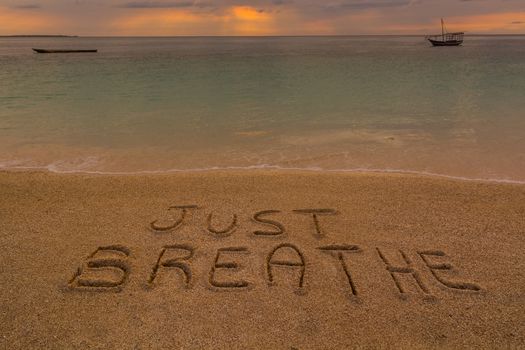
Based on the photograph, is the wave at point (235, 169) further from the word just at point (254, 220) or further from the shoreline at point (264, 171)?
the word just at point (254, 220)

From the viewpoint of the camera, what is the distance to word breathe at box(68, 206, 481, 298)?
11.5ft

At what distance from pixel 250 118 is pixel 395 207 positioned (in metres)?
6.68

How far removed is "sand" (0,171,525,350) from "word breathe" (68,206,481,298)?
0.05 feet

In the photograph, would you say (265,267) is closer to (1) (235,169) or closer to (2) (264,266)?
(2) (264,266)

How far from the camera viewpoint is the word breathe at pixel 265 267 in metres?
3.52

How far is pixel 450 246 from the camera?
412 cm

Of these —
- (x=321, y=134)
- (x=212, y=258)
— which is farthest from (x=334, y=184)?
(x=321, y=134)

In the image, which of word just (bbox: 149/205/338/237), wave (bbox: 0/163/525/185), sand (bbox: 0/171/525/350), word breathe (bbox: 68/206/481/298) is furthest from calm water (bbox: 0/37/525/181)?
word breathe (bbox: 68/206/481/298)

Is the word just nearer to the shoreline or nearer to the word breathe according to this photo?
the word breathe

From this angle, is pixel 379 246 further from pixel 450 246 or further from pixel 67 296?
pixel 67 296

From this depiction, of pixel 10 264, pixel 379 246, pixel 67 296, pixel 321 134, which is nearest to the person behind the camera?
pixel 67 296

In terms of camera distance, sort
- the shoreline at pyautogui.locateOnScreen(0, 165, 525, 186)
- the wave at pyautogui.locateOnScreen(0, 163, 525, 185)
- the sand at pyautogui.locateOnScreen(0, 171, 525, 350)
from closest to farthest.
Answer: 1. the sand at pyautogui.locateOnScreen(0, 171, 525, 350)
2. the shoreline at pyautogui.locateOnScreen(0, 165, 525, 186)
3. the wave at pyautogui.locateOnScreen(0, 163, 525, 185)

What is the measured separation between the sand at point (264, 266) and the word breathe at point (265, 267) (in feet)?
0.05

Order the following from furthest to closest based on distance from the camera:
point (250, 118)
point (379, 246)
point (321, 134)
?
1. point (250, 118)
2. point (321, 134)
3. point (379, 246)
